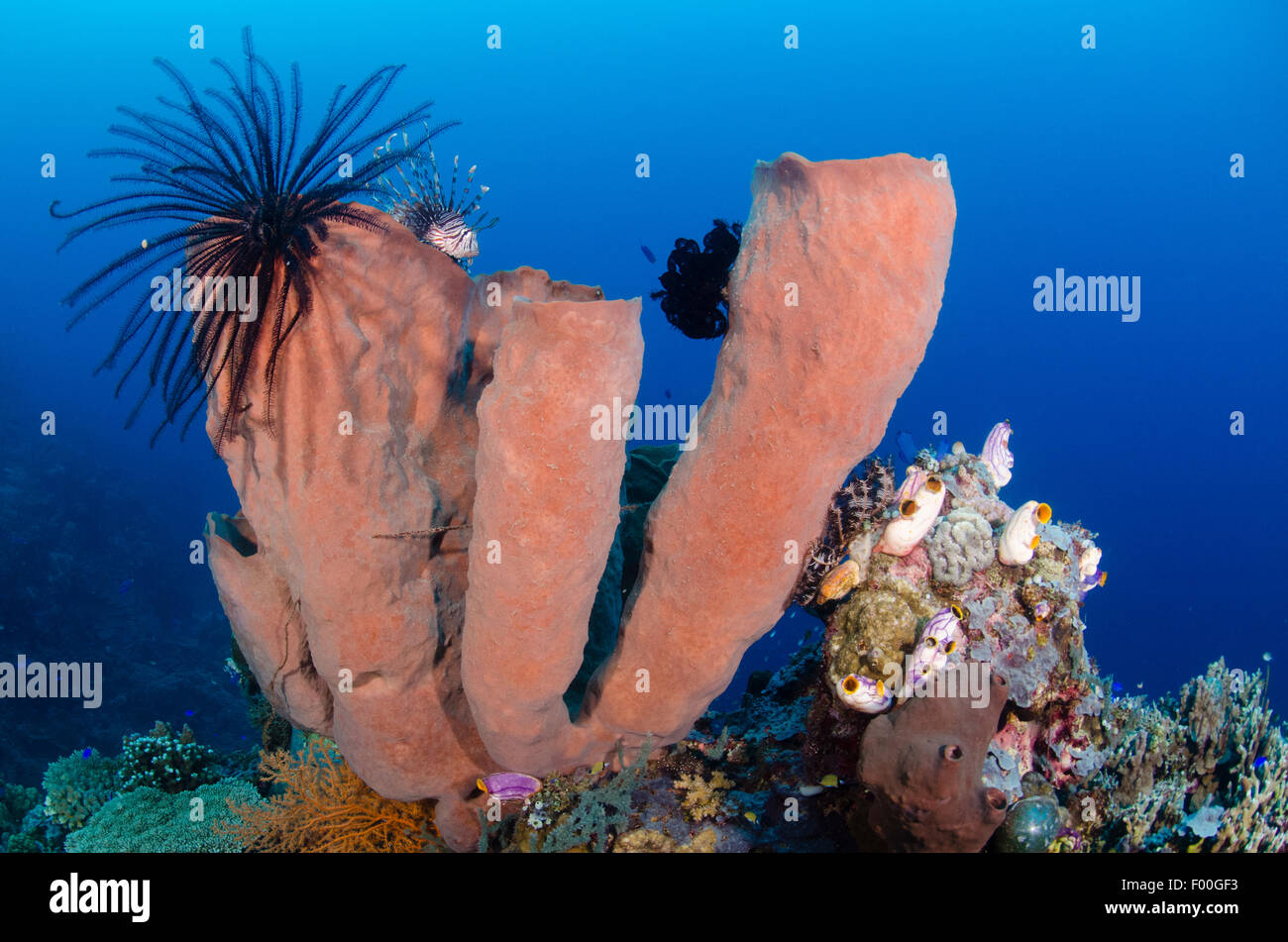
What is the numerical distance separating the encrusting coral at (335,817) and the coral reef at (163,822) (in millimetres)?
866

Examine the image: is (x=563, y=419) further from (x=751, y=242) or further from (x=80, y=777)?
(x=80, y=777)

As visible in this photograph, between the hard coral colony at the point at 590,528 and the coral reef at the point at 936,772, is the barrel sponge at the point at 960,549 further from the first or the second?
the coral reef at the point at 936,772

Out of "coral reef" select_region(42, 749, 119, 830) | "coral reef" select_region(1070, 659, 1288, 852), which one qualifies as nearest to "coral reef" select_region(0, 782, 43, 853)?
"coral reef" select_region(42, 749, 119, 830)

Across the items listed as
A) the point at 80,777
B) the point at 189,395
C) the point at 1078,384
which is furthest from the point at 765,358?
the point at 1078,384

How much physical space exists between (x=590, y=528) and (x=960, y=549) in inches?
88.1

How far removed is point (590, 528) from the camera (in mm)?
3166

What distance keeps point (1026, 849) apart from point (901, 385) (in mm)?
2529

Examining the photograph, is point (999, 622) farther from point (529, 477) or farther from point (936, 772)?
point (529, 477)

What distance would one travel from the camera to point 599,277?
8156 cm

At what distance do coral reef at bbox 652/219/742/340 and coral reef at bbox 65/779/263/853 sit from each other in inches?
217

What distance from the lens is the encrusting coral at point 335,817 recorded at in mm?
4852

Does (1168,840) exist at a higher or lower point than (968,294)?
lower

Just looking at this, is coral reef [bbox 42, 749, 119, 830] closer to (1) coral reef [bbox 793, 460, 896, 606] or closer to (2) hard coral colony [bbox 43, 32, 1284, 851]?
(2) hard coral colony [bbox 43, 32, 1284, 851]

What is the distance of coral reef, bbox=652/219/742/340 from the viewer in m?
4.70
